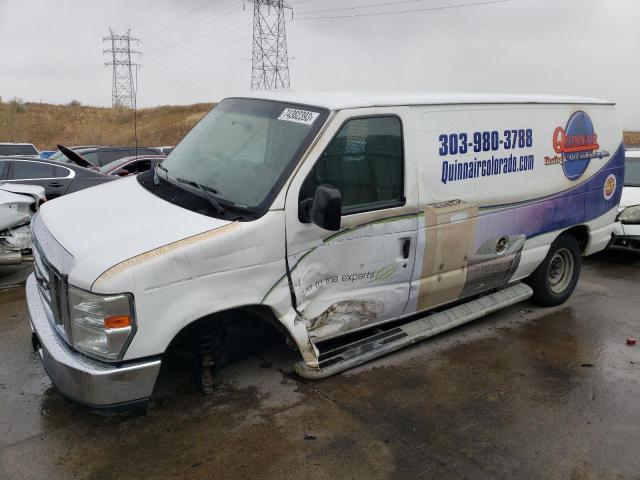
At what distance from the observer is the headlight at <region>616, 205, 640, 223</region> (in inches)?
317

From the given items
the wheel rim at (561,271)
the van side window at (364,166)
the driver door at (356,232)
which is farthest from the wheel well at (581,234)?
the van side window at (364,166)

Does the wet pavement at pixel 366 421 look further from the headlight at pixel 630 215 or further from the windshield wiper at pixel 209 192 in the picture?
the headlight at pixel 630 215

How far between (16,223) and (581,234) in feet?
20.6

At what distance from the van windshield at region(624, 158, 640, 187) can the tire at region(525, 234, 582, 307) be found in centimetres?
358

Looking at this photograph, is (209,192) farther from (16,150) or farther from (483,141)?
(16,150)

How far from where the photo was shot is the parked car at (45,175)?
930 cm

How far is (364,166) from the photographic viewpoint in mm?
4066

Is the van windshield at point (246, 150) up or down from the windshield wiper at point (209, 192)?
up

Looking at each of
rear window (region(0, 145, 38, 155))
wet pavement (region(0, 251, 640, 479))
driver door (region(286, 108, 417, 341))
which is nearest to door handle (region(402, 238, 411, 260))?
driver door (region(286, 108, 417, 341))

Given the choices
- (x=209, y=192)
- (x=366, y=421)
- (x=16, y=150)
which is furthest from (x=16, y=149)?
(x=366, y=421)

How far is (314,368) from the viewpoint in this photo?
407 centimetres

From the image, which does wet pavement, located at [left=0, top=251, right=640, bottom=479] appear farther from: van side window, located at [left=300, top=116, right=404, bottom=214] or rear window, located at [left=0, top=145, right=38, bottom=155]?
rear window, located at [left=0, top=145, right=38, bottom=155]

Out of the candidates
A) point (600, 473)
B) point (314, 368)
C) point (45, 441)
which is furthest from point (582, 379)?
point (45, 441)

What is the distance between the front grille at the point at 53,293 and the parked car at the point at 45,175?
6.04 metres
